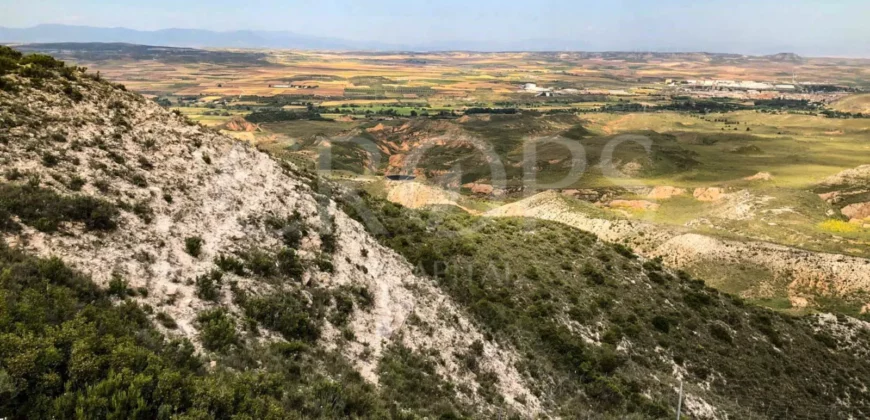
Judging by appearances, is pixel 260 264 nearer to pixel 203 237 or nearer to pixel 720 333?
pixel 203 237

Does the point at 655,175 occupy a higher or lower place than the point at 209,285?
lower

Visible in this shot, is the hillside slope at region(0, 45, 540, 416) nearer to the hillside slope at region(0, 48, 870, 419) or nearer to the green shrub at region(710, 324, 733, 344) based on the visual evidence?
the hillside slope at region(0, 48, 870, 419)

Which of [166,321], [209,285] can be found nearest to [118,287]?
[166,321]

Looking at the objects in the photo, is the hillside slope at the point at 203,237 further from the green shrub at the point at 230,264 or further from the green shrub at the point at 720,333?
the green shrub at the point at 720,333

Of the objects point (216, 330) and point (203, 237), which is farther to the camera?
point (203, 237)

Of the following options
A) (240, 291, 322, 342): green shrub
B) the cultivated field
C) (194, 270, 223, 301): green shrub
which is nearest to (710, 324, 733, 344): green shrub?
the cultivated field

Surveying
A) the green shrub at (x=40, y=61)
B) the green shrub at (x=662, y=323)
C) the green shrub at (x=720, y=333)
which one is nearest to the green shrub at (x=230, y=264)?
the green shrub at (x=40, y=61)

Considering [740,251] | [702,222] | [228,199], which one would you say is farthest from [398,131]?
[228,199]

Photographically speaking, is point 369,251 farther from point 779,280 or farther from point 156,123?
point 779,280

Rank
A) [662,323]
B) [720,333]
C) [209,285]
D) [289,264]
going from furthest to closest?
[720,333] → [662,323] → [289,264] → [209,285]

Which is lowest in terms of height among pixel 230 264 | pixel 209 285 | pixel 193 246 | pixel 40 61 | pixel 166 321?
pixel 166 321
